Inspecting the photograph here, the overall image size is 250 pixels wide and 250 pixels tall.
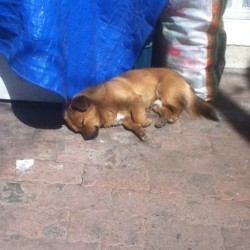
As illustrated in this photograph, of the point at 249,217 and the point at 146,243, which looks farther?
the point at 249,217

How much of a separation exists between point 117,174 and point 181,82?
1196 millimetres

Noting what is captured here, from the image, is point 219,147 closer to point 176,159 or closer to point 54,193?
point 176,159

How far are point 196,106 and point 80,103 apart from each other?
1157 millimetres

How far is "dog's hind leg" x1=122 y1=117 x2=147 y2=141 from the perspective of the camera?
4074 mm

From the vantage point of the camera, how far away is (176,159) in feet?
12.5

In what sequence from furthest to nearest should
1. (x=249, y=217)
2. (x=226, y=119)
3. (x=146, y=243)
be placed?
(x=226, y=119) → (x=249, y=217) → (x=146, y=243)

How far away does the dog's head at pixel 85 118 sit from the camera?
390 centimetres

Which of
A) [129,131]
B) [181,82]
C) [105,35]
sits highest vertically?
[105,35]

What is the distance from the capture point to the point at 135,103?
4219 millimetres

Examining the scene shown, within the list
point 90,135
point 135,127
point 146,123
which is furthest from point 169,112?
point 90,135

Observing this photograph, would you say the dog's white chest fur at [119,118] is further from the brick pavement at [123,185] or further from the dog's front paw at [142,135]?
the dog's front paw at [142,135]

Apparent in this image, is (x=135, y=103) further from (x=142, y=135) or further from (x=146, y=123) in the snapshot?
(x=142, y=135)

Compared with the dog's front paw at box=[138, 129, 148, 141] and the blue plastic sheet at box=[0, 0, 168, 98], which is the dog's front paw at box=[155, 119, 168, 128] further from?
the blue plastic sheet at box=[0, 0, 168, 98]

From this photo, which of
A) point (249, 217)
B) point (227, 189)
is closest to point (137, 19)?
point (227, 189)
